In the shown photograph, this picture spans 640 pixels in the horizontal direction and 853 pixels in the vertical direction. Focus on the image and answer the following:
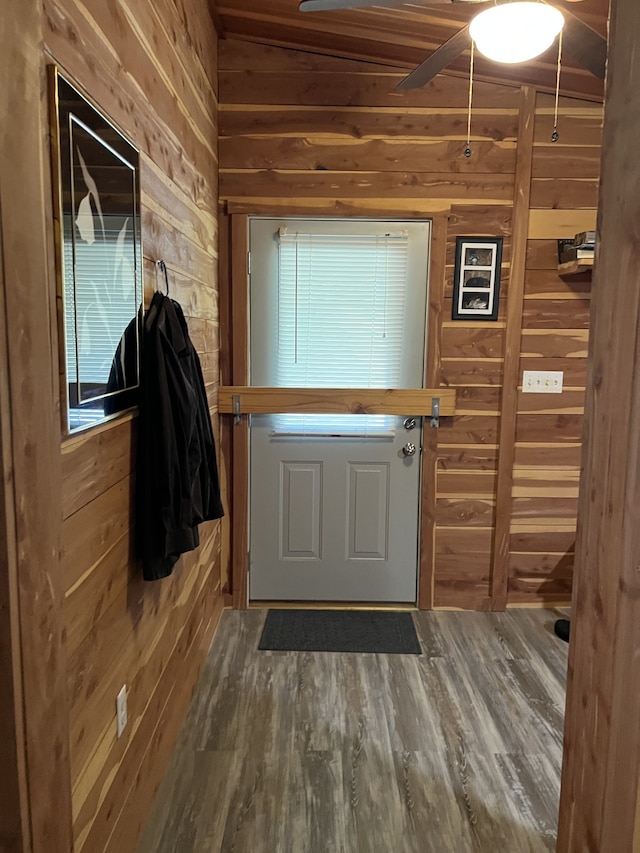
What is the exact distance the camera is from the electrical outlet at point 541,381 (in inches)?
128

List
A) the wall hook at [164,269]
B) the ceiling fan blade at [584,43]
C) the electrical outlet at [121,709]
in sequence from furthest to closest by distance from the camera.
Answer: the wall hook at [164,269] → the ceiling fan blade at [584,43] → the electrical outlet at [121,709]

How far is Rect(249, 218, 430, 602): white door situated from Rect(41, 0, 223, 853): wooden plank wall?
0.57m

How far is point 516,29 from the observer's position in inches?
67.6

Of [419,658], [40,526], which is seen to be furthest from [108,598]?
[419,658]

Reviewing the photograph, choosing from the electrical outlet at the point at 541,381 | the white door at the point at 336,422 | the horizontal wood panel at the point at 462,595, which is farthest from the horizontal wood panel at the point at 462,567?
the electrical outlet at the point at 541,381

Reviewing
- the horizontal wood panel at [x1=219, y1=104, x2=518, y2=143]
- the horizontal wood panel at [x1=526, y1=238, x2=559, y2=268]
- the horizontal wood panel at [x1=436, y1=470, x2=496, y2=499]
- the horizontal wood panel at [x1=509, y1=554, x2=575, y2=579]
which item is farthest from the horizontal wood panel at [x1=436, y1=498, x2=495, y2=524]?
the horizontal wood panel at [x1=219, y1=104, x2=518, y2=143]

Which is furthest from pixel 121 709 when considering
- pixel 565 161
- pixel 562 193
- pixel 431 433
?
pixel 565 161

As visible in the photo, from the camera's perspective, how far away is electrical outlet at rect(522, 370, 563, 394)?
10.6ft

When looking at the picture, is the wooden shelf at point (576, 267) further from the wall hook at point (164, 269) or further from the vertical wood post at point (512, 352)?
the wall hook at point (164, 269)

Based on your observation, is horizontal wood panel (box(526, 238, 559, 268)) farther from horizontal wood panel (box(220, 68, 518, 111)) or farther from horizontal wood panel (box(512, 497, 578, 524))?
horizontal wood panel (box(512, 497, 578, 524))

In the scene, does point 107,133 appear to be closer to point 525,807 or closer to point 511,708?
point 525,807

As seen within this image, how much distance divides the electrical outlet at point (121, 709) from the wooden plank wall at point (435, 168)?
6.79ft

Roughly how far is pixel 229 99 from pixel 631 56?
2.57 metres

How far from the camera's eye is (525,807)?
1.98 meters
